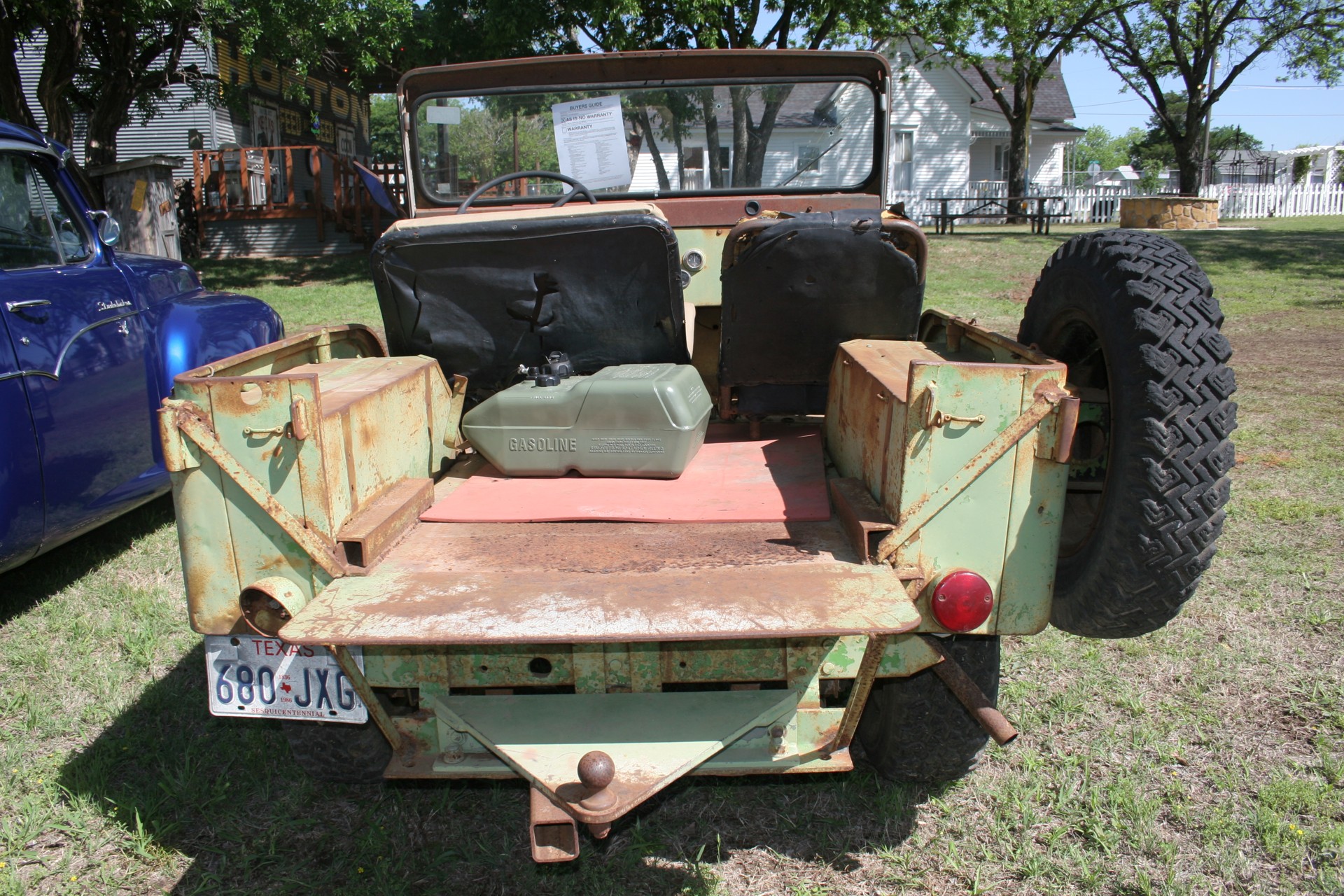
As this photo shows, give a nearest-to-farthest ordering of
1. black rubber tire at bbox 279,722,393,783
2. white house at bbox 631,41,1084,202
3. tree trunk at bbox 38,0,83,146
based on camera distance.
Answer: black rubber tire at bbox 279,722,393,783 → tree trunk at bbox 38,0,83,146 → white house at bbox 631,41,1084,202

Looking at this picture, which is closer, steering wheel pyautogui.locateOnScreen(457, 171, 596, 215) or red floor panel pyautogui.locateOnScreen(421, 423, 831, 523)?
red floor panel pyautogui.locateOnScreen(421, 423, 831, 523)

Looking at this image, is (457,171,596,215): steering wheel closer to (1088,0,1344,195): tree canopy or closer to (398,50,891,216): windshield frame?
(398,50,891,216): windshield frame

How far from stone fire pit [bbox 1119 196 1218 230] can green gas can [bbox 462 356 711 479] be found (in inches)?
847

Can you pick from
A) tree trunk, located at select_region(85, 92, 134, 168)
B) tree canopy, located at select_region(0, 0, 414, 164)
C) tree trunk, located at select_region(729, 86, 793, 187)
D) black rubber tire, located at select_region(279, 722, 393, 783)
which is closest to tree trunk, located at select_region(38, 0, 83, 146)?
tree canopy, located at select_region(0, 0, 414, 164)

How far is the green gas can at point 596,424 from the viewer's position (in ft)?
9.50

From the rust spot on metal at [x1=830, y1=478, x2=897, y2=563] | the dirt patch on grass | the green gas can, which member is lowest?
the dirt patch on grass

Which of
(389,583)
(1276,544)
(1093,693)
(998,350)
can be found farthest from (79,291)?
(1276,544)

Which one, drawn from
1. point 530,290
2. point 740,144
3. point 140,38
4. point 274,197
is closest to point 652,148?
point 740,144

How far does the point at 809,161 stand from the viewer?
4.27 meters

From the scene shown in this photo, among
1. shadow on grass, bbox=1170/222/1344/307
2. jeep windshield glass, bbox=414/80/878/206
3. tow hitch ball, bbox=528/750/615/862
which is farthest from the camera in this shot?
shadow on grass, bbox=1170/222/1344/307

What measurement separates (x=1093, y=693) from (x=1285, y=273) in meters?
14.1

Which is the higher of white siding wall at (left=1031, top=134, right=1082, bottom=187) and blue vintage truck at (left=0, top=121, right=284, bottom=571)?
white siding wall at (left=1031, top=134, right=1082, bottom=187)

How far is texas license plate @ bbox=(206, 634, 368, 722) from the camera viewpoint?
93.6 inches

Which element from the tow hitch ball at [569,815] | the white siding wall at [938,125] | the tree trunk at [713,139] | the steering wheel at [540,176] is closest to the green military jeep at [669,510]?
the tow hitch ball at [569,815]
